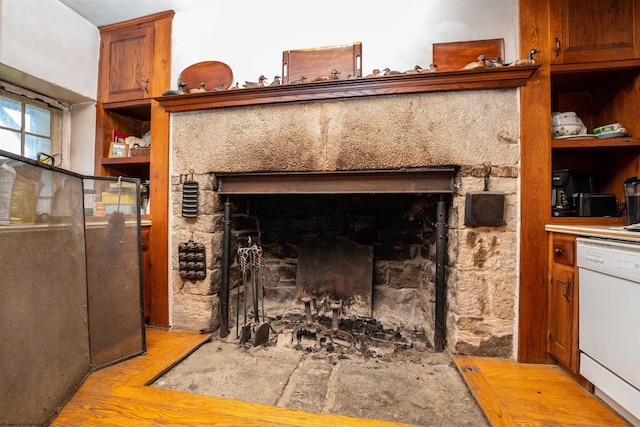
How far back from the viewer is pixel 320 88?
1578mm

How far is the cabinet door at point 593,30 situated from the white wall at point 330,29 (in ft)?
0.67

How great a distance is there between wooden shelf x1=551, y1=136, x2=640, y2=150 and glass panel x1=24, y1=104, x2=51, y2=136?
11.3 ft

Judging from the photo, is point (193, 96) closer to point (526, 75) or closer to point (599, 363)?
point (526, 75)

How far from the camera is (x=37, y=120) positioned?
76.5 inches

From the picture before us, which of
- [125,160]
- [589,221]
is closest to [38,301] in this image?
[125,160]

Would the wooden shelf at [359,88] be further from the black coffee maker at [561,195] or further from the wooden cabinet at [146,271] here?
the wooden cabinet at [146,271]

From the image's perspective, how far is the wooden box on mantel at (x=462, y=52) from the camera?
1630 millimetres

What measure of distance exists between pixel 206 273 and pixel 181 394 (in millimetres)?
735

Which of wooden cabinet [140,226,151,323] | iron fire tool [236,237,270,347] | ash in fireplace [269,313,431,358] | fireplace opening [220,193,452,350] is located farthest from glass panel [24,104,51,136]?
ash in fireplace [269,313,431,358]

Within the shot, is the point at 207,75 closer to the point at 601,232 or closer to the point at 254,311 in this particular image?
the point at 254,311

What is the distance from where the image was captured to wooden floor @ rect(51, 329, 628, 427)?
104cm

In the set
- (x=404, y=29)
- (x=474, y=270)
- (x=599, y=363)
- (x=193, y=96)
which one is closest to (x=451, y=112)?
(x=404, y=29)

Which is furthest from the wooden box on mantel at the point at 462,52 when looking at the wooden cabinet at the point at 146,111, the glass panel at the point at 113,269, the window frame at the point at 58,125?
the window frame at the point at 58,125

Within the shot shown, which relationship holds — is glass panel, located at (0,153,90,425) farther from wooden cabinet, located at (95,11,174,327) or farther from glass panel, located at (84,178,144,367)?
wooden cabinet, located at (95,11,174,327)
